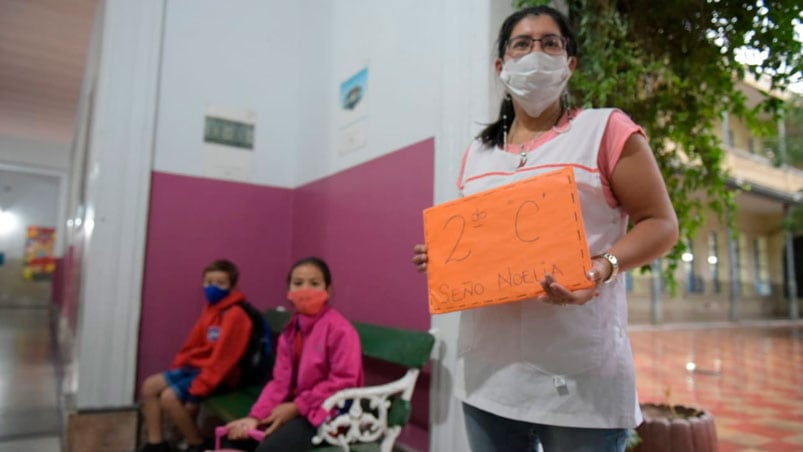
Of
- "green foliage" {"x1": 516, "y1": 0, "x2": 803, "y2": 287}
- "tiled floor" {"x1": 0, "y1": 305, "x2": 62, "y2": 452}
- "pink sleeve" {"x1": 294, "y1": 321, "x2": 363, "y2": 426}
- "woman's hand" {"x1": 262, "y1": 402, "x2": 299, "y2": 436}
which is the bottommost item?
"tiled floor" {"x1": 0, "y1": 305, "x2": 62, "y2": 452}

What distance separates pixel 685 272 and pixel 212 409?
52.5 ft

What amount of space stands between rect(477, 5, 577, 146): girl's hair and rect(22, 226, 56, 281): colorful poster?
696 inches

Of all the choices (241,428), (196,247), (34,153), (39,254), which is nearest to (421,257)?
(241,428)

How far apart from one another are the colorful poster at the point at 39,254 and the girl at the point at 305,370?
16380mm

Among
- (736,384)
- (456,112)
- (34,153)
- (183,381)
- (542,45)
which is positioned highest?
(34,153)

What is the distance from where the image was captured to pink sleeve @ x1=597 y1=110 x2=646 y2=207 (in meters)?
1.03

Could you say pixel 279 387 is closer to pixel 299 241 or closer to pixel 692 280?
pixel 299 241

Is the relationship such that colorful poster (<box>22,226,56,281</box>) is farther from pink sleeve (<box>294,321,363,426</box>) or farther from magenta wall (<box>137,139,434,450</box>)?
pink sleeve (<box>294,321,363,426</box>)

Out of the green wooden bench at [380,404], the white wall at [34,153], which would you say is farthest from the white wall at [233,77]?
the white wall at [34,153]

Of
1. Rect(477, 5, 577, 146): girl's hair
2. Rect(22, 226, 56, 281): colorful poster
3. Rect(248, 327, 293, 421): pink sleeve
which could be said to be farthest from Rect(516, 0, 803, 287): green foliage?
Rect(22, 226, 56, 281): colorful poster

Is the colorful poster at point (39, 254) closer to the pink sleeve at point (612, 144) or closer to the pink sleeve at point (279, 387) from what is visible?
the pink sleeve at point (279, 387)

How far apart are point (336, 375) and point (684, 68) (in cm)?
208

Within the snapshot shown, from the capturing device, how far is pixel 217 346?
2.91 meters

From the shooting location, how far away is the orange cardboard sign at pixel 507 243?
38.5 inches
